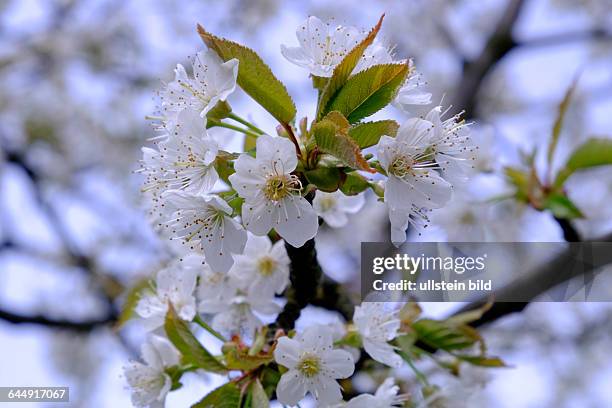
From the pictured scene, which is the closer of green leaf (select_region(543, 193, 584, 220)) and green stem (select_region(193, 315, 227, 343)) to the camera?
green stem (select_region(193, 315, 227, 343))

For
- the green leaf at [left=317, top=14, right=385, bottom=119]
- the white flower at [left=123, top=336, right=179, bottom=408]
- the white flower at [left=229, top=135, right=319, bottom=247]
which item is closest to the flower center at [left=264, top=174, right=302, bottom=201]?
the white flower at [left=229, top=135, right=319, bottom=247]

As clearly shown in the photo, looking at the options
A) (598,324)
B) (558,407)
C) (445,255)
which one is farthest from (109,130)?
(558,407)

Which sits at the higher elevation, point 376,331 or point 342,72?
point 342,72

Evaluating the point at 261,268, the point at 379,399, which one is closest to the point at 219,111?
the point at 261,268

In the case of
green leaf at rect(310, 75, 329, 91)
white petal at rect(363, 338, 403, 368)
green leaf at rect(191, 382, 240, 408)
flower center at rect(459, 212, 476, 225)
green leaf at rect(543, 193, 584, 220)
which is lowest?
green leaf at rect(191, 382, 240, 408)

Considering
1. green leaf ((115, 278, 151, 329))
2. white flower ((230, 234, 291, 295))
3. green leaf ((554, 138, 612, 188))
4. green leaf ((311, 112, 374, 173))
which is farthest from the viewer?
green leaf ((554, 138, 612, 188))

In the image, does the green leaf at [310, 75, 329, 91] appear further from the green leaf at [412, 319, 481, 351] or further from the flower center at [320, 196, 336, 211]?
the green leaf at [412, 319, 481, 351]

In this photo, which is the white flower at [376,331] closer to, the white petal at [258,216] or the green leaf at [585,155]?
the white petal at [258,216]

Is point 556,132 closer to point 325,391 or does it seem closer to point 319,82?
point 319,82

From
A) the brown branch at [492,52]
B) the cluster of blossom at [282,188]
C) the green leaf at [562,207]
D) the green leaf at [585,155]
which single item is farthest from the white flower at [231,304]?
the brown branch at [492,52]
